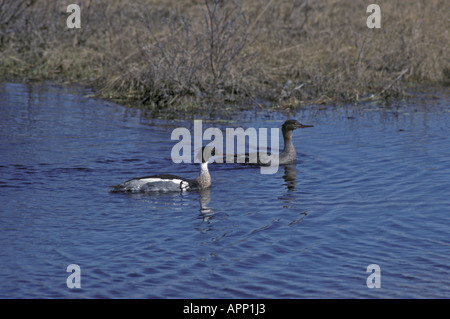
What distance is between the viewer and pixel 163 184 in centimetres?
1139

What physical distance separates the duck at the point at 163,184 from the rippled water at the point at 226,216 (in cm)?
17

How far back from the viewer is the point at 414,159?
13.3 metres

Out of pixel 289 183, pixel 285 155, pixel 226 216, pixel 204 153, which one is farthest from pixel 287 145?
pixel 226 216

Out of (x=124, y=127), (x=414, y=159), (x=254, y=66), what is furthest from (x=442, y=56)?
(x=124, y=127)

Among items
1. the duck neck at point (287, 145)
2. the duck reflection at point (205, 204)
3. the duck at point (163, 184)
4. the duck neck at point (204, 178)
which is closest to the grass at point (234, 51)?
the duck neck at point (287, 145)

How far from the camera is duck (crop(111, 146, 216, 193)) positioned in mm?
11250

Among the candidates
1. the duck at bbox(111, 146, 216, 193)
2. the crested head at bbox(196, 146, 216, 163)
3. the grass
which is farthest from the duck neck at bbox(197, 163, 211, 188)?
the grass

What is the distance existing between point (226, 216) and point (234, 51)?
26.3 feet

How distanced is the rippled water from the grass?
1924 mm

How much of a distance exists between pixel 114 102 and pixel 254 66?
3651 mm

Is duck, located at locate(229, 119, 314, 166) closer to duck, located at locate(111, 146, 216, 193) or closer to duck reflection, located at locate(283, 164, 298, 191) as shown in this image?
duck reflection, located at locate(283, 164, 298, 191)

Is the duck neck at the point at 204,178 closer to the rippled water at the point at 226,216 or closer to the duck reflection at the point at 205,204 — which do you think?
the duck reflection at the point at 205,204

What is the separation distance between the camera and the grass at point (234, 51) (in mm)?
17812
